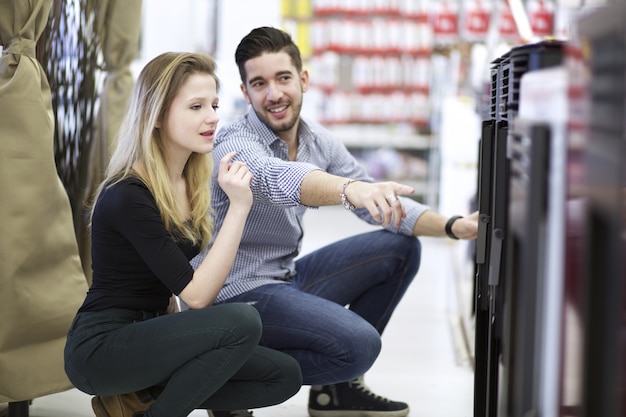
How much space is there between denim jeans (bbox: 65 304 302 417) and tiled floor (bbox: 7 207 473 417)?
0.79 metres

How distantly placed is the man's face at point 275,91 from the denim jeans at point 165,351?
0.79 meters

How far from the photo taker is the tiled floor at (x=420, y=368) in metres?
2.85

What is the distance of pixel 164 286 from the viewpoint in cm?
213

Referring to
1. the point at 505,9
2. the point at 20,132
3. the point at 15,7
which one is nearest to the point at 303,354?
the point at 20,132

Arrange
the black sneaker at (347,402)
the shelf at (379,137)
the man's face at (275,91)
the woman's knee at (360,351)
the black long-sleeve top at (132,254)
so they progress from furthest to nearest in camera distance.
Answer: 1. the shelf at (379,137)
2. the black sneaker at (347,402)
3. the man's face at (275,91)
4. the woman's knee at (360,351)
5. the black long-sleeve top at (132,254)

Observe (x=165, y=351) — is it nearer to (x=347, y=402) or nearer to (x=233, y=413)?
(x=233, y=413)

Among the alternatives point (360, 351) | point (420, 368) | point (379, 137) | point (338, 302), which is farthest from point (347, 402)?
point (379, 137)

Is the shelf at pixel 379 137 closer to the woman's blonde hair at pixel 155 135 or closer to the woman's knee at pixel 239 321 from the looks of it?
the woman's blonde hair at pixel 155 135

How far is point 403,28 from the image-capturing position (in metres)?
9.20

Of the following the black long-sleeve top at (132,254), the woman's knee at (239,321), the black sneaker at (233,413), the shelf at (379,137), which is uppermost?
the shelf at (379,137)

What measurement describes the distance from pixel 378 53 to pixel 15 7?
23.6ft

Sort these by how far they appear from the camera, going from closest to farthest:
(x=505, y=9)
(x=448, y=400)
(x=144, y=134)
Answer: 1. (x=144, y=134)
2. (x=448, y=400)
3. (x=505, y=9)

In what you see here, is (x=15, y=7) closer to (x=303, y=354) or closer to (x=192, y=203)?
(x=192, y=203)

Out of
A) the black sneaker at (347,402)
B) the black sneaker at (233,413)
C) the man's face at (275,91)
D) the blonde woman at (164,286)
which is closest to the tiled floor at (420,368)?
the black sneaker at (347,402)
